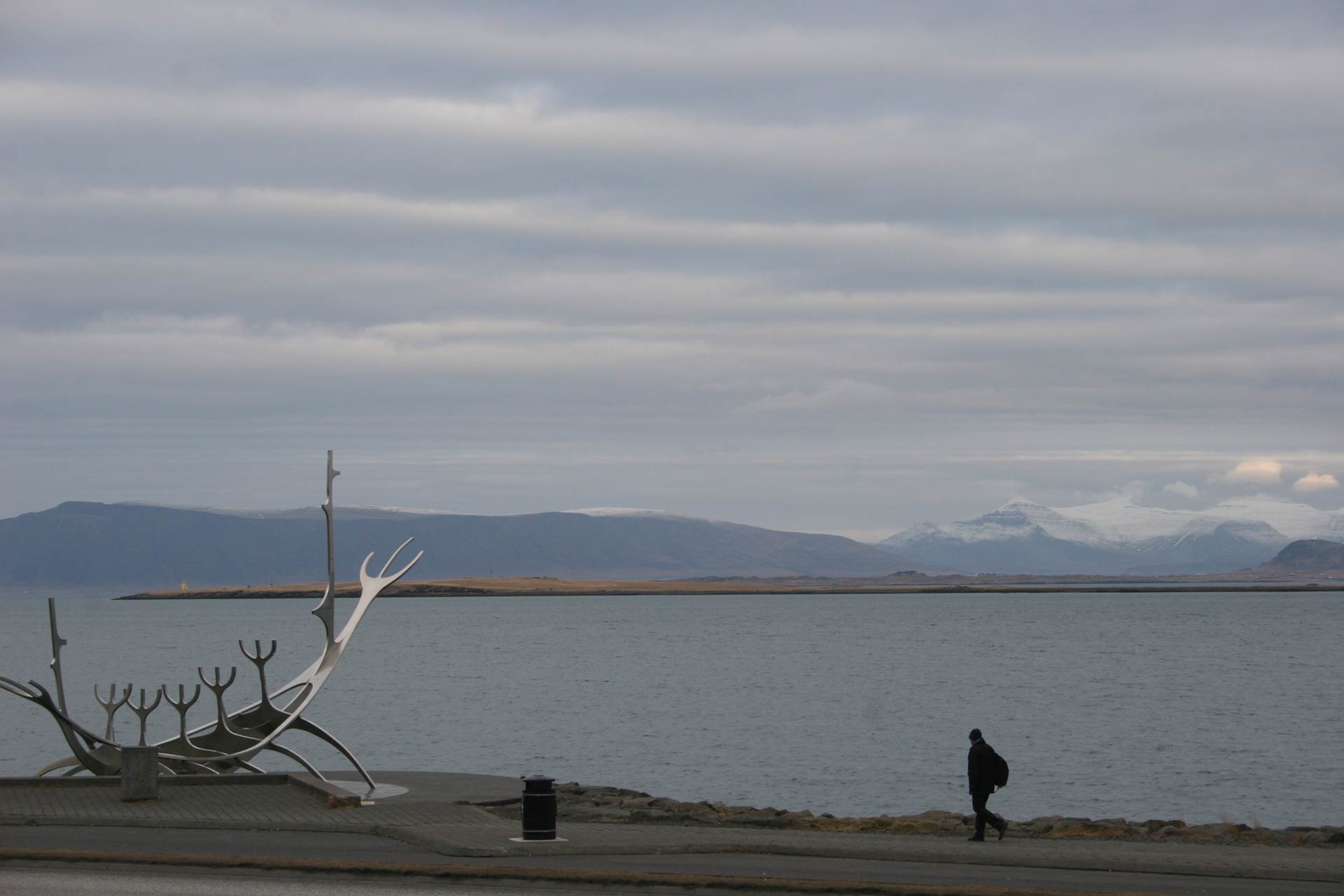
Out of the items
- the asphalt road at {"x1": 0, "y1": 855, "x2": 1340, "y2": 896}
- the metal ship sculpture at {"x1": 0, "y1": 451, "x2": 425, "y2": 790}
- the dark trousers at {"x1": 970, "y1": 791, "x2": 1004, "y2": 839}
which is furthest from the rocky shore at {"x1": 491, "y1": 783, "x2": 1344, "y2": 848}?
the asphalt road at {"x1": 0, "y1": 855, "x2": 1340, "y2": 896}

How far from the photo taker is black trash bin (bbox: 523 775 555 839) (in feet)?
61.1

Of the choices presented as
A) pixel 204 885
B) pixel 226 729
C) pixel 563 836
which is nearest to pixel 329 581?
pixel 226 729

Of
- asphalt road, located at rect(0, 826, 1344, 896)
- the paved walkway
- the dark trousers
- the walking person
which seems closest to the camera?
asphalt road, located at rect(0, 826, 1344, 896)

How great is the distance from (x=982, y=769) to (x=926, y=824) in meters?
5.41

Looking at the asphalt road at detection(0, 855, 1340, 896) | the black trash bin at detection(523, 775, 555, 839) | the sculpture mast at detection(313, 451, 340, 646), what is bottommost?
the asphalt road at detection(0, 855, 1340, 896)

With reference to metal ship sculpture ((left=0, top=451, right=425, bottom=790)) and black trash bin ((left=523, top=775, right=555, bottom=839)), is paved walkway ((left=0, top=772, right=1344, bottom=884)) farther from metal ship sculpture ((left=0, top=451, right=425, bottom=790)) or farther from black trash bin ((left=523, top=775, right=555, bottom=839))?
metal ship sculpture ((left=0, top=451, right=425, bottom=790))

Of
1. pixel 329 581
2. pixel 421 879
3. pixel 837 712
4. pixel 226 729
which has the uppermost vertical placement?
pixel 329 581

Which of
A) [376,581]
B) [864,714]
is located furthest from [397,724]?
[376,581]

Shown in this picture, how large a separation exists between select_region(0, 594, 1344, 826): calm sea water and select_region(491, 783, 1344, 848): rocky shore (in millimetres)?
5741

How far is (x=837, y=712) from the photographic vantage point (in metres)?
54.8

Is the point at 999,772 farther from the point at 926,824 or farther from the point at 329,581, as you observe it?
the point at 329,581

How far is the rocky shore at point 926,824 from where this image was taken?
22625mm

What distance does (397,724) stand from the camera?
52469 millimetres

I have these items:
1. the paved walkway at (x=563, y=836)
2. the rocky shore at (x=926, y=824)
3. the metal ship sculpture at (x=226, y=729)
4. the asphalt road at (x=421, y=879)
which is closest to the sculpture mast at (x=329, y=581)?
the metal ship sculpture at (x=226, y=729)
